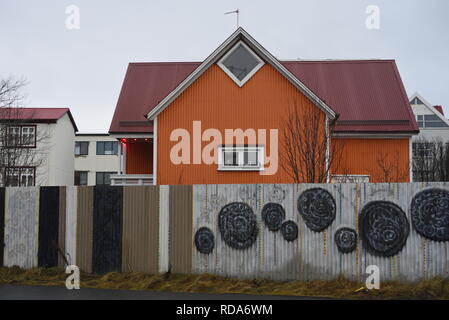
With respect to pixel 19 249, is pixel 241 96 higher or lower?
higher

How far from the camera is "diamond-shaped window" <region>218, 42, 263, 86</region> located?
15.9 metres

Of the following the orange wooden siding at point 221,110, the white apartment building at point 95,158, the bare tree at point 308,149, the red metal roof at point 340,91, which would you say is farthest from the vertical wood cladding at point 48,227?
the white apartment building at point 95,158

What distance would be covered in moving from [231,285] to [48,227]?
486 centimetres

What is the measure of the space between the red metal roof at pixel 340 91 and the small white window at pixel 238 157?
12.3 feet

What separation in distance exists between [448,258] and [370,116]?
9.75 meters

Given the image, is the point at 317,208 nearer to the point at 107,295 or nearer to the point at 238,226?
the point at 238,226

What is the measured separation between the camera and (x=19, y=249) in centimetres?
1064

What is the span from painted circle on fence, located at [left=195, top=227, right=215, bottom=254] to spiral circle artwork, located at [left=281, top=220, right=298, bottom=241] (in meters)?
1.66

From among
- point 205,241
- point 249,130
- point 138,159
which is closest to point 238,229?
point 205,241

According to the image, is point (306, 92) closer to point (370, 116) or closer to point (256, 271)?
point (370, 116)

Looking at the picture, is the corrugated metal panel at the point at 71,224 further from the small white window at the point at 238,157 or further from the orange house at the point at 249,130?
the small white window at the point at 238,157
